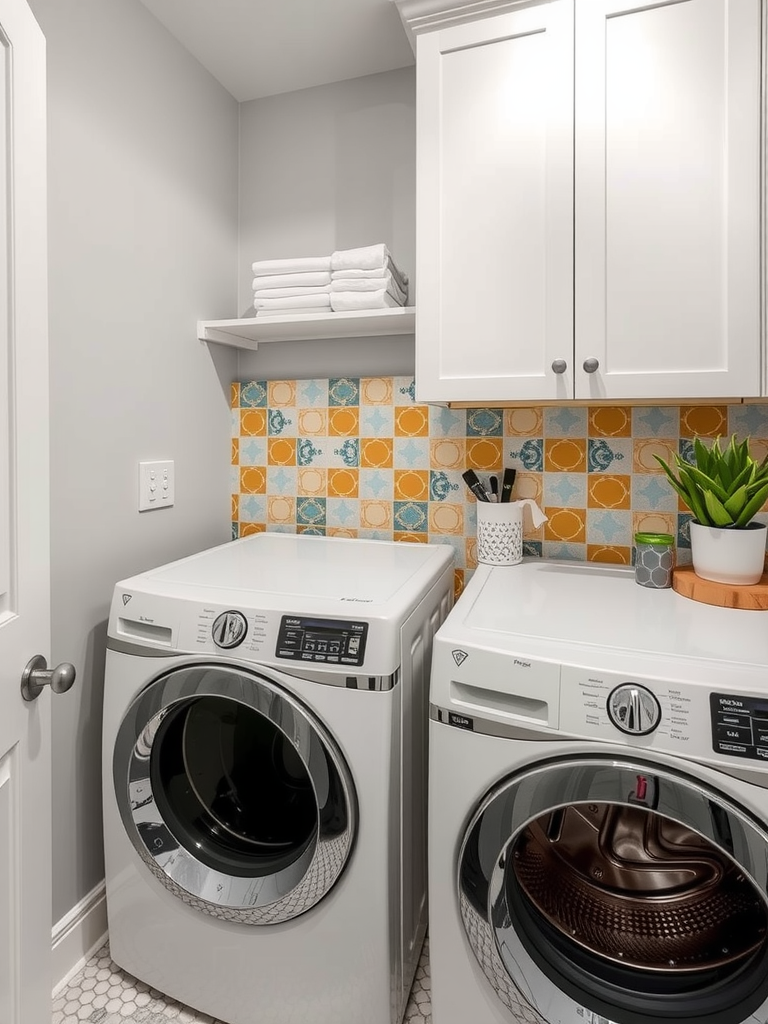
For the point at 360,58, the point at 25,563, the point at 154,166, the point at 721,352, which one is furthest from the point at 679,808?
the point at 360,58

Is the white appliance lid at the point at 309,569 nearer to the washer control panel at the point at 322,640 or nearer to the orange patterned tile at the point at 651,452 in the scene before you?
the washer control panel at the point at 322,640

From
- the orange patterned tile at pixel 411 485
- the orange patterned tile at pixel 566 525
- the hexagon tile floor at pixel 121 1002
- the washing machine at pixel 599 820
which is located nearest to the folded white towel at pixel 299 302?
the orange patterned tile at pixel 411 485

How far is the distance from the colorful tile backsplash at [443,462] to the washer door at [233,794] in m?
0.79

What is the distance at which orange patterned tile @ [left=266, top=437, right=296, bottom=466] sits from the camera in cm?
205

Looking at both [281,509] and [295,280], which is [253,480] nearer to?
[281,509]

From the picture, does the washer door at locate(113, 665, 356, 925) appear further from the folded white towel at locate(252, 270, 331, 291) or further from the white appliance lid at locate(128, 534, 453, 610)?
the folded white towel at locate(252, 270, 331, 291)

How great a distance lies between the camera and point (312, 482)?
2.04 metres

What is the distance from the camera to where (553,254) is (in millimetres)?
1353

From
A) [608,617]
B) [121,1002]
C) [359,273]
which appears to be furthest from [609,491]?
[121,1002]

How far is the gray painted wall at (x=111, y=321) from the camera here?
139cm

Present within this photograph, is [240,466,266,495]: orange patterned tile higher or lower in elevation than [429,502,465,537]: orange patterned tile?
higher

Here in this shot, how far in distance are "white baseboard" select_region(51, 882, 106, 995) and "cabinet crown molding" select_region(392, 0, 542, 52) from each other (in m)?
2.32

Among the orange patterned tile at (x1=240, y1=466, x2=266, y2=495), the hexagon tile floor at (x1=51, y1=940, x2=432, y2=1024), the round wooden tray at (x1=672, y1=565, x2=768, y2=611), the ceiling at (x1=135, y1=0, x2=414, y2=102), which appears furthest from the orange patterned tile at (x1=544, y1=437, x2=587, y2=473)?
the hexagon tile floor at (x1=51, y1=940, x2=432, y2=1024)

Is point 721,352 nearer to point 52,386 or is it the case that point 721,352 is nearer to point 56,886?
point 52,386
